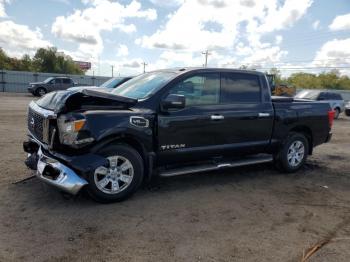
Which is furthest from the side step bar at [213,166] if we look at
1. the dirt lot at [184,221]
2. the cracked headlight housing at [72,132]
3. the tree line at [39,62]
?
the tree line at [39,62]

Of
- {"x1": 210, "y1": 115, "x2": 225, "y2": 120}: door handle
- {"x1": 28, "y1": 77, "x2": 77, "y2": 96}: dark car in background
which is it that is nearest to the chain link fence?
{"x1": 28, "y1": 77, "x2": 77, "y2": 96}: dark car in background

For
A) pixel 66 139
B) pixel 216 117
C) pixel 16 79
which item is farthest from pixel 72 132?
pixel 16 79

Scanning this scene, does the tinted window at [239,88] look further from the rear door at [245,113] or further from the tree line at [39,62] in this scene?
the tree line at [39,62]

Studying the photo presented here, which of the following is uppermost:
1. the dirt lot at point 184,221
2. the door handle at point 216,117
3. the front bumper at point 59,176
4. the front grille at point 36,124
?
the door handle at point 216,117

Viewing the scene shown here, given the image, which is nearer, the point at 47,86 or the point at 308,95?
the point at 308,95

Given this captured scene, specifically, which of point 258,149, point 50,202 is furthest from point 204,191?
point 50,202

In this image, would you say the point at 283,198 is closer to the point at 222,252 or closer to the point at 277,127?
the point at 277,127

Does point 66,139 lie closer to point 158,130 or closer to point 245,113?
point 158,130

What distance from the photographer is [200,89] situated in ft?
18.0

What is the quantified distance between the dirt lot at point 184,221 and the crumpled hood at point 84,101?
4.02ft

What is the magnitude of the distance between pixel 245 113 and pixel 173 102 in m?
1.62

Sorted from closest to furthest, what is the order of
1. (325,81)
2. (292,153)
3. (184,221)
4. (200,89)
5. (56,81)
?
(184,221)
(200,89)
(292,153)
(56,81)
(325,81)

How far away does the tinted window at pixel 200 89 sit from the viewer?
5.29m

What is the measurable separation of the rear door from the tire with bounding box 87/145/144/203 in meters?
1.61
